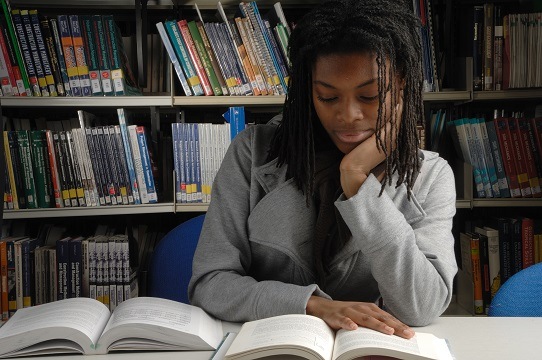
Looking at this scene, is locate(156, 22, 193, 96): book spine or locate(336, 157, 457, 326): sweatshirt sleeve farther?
locate(156, 22, 193, 96): book spine

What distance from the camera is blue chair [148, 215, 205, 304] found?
1567 mm

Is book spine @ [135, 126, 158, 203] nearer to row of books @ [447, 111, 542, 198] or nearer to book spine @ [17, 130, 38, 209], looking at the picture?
book spine @ [17, 130, 38, 209]

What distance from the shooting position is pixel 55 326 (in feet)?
2.78

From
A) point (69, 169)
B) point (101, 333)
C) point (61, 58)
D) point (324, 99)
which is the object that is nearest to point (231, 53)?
point (61, 58)

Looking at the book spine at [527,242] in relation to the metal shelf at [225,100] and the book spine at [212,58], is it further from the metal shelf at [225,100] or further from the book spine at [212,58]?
the book spine at [212,58]

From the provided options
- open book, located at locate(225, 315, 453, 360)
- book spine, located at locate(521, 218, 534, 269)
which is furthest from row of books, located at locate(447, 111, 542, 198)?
open book, located at locate(225, 315, 453, 360)

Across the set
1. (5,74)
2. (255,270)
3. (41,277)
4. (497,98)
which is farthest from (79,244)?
(497,98)

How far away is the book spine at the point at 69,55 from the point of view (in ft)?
6.89

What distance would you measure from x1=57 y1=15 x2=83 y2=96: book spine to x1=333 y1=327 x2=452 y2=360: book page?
154 cm

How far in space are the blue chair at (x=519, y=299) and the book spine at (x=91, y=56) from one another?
1.45m

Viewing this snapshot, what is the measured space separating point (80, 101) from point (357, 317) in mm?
1486

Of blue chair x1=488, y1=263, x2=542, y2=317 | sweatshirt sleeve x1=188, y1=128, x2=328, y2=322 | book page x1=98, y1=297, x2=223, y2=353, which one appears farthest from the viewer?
blue chair x1=488, y1=263, x2=542, y2=317

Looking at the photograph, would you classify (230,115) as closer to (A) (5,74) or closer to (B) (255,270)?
(A) (5,74)

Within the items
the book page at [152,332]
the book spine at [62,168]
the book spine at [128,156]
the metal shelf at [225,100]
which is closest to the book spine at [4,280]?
the book spine at [62,168]
